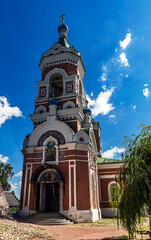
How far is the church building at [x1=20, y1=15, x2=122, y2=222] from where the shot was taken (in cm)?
1303

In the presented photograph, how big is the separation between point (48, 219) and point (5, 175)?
17345 mm

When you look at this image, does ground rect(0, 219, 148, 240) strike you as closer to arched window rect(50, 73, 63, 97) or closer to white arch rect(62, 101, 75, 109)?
A: white arch rect(62, 101, 75, 109)

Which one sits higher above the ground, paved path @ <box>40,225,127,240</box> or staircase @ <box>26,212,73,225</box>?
paved path @ <box>40,225,127,240</box>

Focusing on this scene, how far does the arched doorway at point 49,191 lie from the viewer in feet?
43.2

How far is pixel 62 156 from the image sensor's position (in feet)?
46.1

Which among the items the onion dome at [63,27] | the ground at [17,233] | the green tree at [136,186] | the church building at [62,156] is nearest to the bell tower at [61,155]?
the church building at [62,156]

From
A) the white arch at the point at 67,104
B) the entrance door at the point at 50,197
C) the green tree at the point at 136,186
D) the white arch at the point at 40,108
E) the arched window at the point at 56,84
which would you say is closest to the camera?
the green tree at the point at 136,186

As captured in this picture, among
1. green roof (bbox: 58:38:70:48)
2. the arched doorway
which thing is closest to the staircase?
the arched doorway

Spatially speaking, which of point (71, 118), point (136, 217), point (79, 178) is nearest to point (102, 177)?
point (79, 178)

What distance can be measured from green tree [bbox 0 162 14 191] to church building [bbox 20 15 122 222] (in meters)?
13.6

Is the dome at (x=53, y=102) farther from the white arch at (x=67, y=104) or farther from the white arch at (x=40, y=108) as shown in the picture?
the white arch at (x=40, y=108)

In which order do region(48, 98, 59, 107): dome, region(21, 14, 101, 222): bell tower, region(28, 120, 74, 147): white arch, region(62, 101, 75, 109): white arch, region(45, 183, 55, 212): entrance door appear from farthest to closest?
1. region(62, 101, 75, 109): white arch
2. region(48, 98, 59, 107): dome
3. region(28, 120, 74, 147): white arch
4. region(45, 183, 55, 212): entrance door
5. region(21, 14, 101, 222): bell tower

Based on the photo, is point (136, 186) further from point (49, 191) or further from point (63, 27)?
point (63, 27)

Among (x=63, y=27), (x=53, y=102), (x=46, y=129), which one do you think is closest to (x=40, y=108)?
(x=53, y=102)
